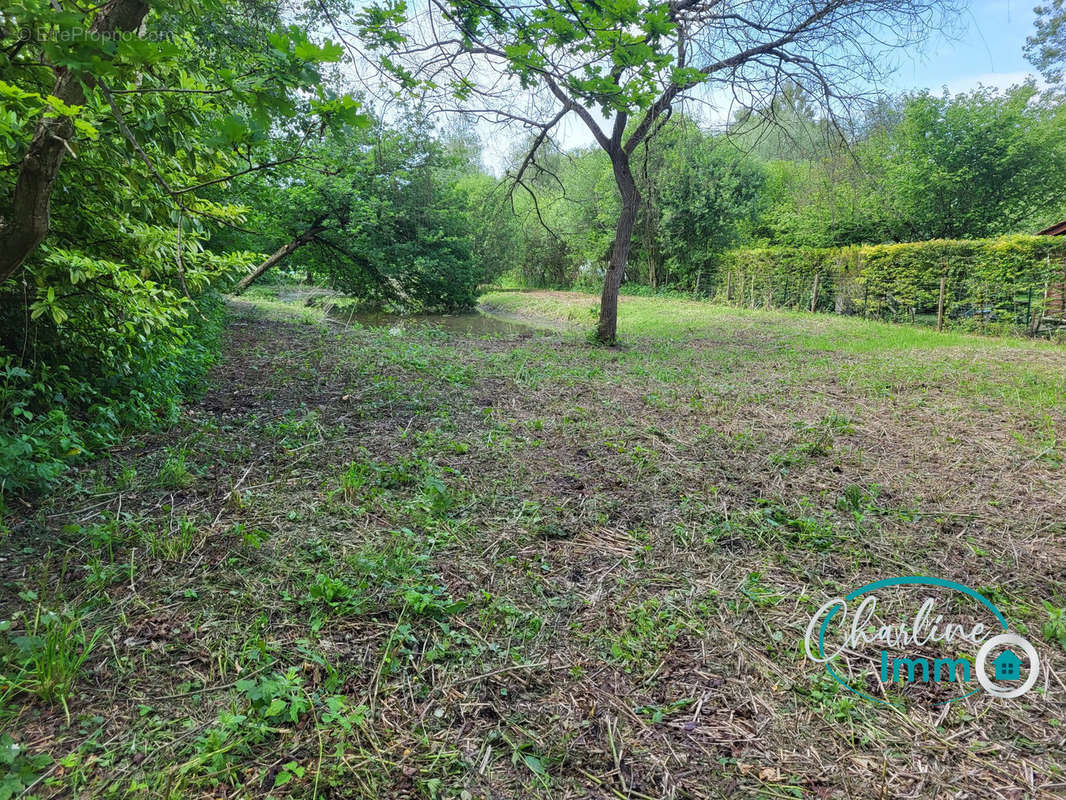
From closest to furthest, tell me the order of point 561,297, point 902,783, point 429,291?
point 902,783
point 429,291
point 561,297

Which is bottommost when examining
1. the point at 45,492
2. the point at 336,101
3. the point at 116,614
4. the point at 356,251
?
the point at 116,614

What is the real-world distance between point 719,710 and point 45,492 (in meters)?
3.23

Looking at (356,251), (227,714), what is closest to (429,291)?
(356,251)

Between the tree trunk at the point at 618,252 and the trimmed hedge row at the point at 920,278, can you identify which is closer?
the tree trunk at the point at 618,252

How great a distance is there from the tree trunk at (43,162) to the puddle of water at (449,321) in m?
10.4

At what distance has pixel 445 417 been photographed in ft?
13.9

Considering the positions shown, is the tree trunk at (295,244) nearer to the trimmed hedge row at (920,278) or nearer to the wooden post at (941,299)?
the trimmed hedge row at (920,278)

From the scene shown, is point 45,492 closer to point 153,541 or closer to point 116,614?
point 153,541

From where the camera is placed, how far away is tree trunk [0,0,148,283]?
185cm

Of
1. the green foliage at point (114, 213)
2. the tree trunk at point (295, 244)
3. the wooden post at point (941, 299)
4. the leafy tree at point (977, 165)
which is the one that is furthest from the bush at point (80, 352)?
the leafy tree at point (977, 165)

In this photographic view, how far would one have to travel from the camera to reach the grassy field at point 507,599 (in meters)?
1.44

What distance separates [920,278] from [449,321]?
12118mm

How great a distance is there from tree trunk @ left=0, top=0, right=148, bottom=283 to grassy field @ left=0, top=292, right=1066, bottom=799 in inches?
49.6

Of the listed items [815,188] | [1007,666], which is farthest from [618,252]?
[1007,666]
